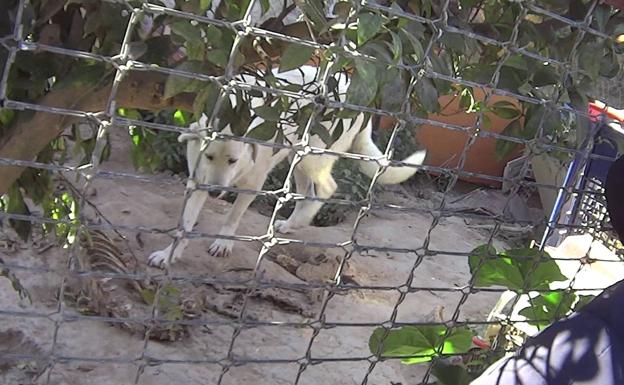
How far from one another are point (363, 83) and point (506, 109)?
0.49 meters

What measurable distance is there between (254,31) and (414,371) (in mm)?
2242

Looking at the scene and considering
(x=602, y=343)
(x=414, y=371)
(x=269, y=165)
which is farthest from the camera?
(x=269, y=165)

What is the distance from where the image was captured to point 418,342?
4.95 feet

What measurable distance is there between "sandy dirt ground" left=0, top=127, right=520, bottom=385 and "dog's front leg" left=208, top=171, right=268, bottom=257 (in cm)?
6

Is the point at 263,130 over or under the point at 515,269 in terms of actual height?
over

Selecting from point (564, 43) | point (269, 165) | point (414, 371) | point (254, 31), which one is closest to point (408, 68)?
point (254, 31)

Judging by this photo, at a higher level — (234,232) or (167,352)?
(167,352)

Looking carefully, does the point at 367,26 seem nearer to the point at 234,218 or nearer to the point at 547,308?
the point at 547,308

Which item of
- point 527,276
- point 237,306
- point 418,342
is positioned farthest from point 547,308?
point 237,306

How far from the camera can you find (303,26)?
1.23 metres

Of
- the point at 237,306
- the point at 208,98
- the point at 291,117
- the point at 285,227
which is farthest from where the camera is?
the point at 285,227

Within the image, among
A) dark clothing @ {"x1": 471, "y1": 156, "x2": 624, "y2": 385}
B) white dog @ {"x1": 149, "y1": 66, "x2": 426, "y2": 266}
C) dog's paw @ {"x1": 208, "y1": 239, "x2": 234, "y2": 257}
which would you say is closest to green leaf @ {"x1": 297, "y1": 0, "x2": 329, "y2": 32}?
dark clothing @ {"x1": 471, "y1": 156, "x2": 624, "y2": 385}

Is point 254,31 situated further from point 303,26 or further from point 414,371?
point 414,371

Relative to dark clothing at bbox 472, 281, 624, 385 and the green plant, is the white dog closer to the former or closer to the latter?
the green plant
